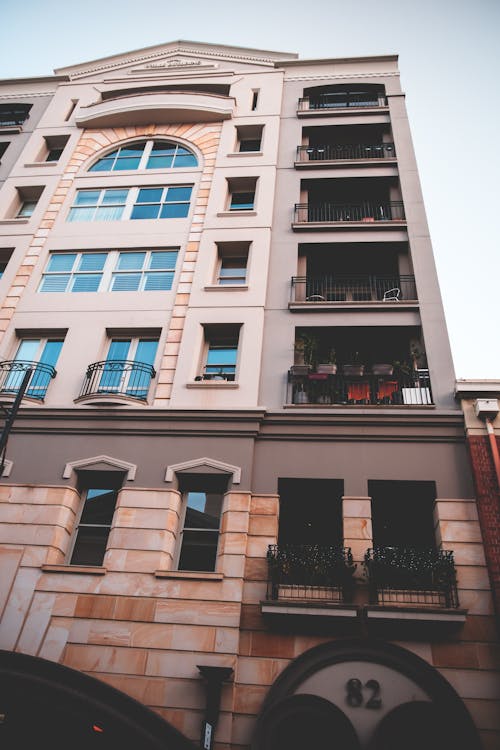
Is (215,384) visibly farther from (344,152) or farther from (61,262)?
(344,152)

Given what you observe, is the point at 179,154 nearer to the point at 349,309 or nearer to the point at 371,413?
the point at 349,309

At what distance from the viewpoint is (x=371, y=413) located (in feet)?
43.0

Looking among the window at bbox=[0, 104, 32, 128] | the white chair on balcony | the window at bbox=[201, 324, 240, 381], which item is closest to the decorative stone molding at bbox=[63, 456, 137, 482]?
the window at bbox=[201, 324, 240, 381]

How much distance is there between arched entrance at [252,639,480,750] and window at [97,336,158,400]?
757 cm

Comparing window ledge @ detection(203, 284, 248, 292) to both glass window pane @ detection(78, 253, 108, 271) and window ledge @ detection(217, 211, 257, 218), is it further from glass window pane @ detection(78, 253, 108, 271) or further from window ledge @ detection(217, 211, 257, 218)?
glass window pane @ detection(78, 253, 108, 271)

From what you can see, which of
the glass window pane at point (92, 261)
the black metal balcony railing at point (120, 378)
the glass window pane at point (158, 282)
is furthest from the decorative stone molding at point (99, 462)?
the glass window pane at point (92, 261)

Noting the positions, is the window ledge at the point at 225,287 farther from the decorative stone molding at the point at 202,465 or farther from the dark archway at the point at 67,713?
the dark archway at the point at 67,713

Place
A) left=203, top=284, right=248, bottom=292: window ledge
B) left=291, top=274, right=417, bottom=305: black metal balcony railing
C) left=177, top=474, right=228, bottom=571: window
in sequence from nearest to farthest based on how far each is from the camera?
left=177, top=474, right=228, bottom=571: window, left=203, top=284, right=248, bottom=292: window ledge, left=291, top=274, right=417, bottom=305: black metal balcony railing

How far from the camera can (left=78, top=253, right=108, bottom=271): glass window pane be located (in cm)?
1739

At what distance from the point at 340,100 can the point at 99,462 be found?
19142 millimetres

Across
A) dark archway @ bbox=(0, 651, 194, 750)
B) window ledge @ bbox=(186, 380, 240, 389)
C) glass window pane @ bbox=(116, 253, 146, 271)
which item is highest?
glass window pane @ bbox=(116, 253, 146, 271)

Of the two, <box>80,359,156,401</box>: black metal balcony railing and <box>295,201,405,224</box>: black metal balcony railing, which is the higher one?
<box>295,201,405,224</box>: black metal balcony railing

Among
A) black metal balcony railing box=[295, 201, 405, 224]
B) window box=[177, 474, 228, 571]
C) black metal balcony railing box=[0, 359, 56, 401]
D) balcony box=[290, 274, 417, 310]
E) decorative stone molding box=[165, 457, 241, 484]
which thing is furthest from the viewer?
black metal balcony railing box=[295, 201, 405, 224]

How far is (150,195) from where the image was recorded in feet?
63.8
